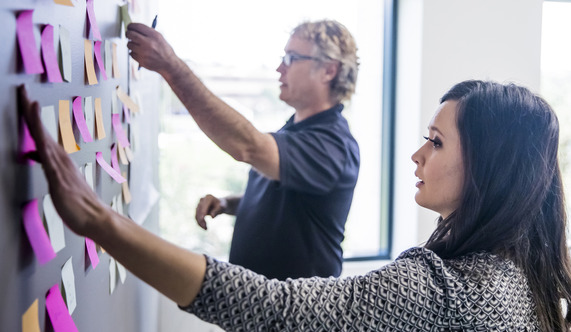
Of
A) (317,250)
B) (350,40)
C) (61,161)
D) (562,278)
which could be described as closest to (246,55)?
(350,40)

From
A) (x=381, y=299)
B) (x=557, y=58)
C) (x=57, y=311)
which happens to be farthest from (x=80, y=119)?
(x=557, y=58)

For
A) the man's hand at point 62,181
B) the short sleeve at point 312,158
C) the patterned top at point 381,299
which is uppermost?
the man's hand at point 62,181

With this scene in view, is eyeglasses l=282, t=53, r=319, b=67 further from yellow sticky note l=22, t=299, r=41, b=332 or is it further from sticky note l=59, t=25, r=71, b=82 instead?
yellow sticky note l=22, t=299, r=41, b=332

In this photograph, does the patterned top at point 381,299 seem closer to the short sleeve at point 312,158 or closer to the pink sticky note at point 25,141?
the pink sticky note at point 25,141

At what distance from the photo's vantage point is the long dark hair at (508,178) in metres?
1.02

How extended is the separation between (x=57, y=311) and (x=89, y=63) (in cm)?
41

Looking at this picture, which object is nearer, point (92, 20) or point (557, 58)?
point (92, 20)

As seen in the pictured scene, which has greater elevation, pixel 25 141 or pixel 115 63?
pixel 115 63

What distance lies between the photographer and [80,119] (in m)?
0.89

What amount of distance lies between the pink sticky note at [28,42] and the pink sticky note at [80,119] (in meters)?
0.17

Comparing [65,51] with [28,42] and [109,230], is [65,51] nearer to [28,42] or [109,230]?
[28,42]

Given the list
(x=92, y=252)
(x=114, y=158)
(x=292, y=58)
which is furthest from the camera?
(x=292, y=58)

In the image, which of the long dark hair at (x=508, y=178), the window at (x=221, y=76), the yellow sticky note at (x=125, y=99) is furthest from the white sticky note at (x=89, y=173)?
the window at (x=221, y=76)

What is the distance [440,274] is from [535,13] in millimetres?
2282
